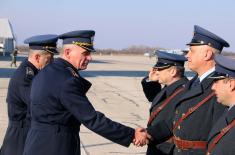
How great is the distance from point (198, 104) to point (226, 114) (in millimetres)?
650

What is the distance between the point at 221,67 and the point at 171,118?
1.25m

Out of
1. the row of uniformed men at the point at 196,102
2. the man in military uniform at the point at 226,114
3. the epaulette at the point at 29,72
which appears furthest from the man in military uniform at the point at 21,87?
the man in military uniform at the point at 226,114

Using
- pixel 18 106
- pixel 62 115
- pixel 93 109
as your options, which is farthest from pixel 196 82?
pixel 18 106

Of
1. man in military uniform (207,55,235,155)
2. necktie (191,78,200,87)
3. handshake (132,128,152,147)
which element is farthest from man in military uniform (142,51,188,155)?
man in military uniform (207,55,235,155)

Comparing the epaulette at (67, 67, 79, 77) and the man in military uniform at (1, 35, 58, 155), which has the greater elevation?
the epaulette at (67, 67, 79, 77)

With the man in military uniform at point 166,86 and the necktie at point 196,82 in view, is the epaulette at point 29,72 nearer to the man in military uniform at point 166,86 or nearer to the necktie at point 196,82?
the man in military uniform at point 166,86

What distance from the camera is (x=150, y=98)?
18.1ft

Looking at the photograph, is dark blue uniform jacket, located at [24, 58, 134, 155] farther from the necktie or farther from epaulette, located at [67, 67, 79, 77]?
the necktie

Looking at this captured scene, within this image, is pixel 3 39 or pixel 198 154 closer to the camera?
pixel 198 154

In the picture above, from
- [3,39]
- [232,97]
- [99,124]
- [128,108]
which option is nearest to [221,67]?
[232,97]

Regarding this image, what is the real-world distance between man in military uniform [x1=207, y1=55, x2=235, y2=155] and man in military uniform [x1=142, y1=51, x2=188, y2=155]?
1208 millimetres

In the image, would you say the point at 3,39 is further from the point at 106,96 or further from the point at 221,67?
the point at 221,67

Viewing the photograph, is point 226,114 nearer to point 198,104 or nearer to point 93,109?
point 198,104

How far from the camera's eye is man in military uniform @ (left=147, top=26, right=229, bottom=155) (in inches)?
163
